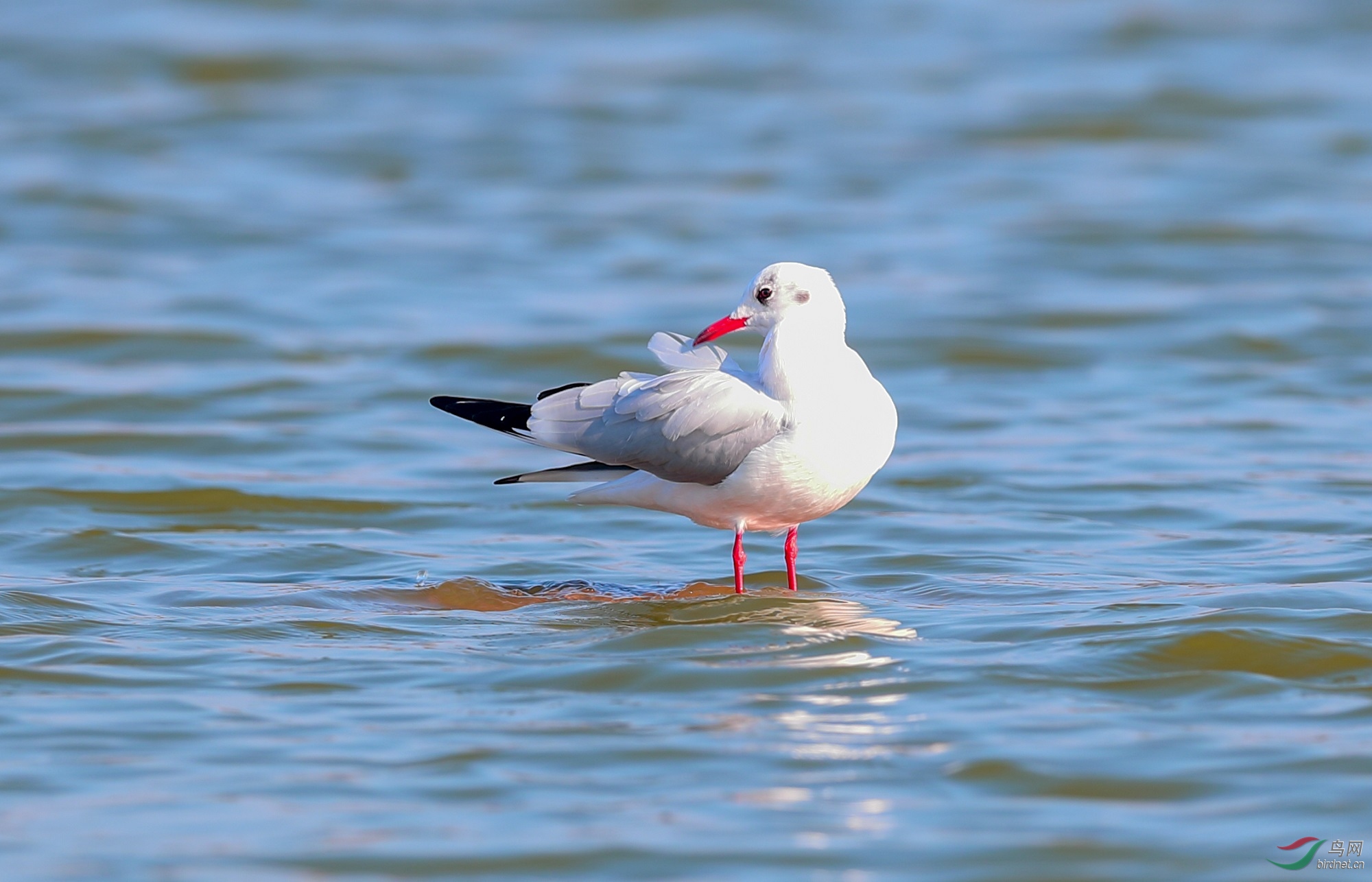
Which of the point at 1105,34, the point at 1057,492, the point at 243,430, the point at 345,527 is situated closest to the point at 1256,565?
the point at 1057,492

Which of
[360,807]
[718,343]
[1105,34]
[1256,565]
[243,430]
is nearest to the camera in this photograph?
[360,807]

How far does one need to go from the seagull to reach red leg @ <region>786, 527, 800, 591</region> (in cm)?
1

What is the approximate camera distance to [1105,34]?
21.2 m

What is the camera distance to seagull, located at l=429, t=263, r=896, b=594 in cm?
686

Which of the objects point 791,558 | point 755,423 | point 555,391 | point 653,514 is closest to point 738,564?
point 791,558

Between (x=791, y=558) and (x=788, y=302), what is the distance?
3.54 ft

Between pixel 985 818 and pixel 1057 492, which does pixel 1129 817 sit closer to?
pixel 985 818

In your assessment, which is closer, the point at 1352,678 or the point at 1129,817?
the point at 1129,817

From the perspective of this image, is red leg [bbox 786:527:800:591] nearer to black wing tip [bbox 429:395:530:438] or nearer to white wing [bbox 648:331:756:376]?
white wing [bbox 648:331:756:376]

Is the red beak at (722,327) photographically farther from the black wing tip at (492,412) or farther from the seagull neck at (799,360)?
the black wing tip at (492,412)

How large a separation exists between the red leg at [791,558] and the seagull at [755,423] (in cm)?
1

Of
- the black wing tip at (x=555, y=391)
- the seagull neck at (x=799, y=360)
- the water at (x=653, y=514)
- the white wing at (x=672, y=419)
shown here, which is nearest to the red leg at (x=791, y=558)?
the water at (x=653, y=514)

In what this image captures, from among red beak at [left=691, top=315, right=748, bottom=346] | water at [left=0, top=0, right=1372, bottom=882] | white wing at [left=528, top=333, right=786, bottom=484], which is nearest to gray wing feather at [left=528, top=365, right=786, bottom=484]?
white wing at [left=528, top=333, right=786, bottom=484]

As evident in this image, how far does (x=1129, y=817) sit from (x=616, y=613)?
2567mm
